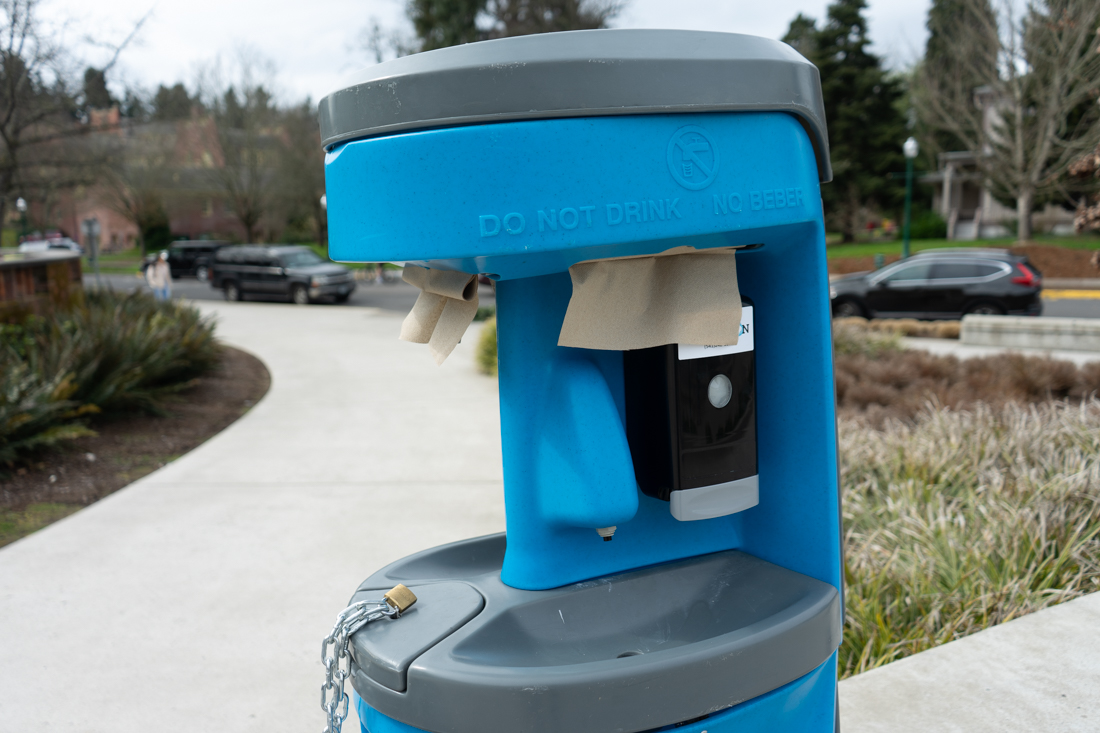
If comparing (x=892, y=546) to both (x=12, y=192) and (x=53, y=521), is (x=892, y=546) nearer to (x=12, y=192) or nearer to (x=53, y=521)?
(x=53, y=521)

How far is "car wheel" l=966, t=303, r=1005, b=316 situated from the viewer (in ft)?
41.1

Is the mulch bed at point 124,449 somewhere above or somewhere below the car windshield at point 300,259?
below

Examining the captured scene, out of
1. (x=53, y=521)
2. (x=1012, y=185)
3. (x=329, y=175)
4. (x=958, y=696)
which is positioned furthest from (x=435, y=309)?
(x=1012, y=185)

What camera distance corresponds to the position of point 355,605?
1374 millimetres

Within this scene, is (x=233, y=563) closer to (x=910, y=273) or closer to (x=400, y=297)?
(x=910, y=273)

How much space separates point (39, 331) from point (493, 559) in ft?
24.3

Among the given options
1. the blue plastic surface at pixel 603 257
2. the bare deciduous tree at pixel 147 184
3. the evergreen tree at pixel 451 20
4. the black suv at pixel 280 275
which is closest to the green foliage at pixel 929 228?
the evergreen tree at pixel 451 20

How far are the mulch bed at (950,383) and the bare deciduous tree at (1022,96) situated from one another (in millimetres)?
10534

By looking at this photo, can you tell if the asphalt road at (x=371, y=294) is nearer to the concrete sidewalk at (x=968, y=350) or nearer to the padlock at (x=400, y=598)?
the concrete sidewalk at (x=968, y=350)

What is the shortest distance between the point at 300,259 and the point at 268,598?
18.1m

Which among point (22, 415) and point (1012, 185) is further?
point (1012, 185)

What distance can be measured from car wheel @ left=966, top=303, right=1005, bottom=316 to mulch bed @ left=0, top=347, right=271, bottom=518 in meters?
11.1

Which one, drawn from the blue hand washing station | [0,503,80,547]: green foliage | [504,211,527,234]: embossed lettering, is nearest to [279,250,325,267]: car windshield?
[0,503,80,547]: green foliage

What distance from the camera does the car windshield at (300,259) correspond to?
19.8 m
